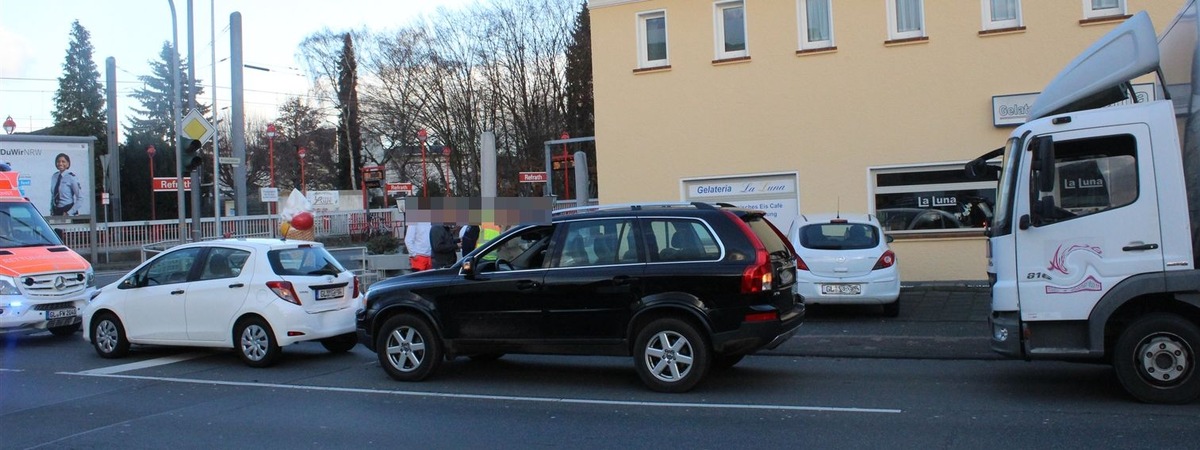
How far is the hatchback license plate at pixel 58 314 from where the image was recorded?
13.0m

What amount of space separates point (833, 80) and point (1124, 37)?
10428 mm

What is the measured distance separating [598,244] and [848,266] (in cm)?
534

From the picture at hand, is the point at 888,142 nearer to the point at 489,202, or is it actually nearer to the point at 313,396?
the point at 489,202

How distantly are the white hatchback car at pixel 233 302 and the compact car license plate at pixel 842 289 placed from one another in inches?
243

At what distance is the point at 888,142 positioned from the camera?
57.3ft

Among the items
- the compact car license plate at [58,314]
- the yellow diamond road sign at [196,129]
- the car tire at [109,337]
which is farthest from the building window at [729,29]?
the compact car license plate at [58,314]

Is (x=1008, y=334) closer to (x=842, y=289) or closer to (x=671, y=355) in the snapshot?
(x=671, y=355)

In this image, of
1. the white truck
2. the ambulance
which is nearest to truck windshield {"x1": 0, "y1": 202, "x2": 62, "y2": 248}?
the ambulance

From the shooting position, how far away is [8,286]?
1270 centimetres

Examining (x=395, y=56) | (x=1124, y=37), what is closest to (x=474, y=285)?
(x=1124, y=37)

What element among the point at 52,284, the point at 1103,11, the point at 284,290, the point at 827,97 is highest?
the point at 1103,11

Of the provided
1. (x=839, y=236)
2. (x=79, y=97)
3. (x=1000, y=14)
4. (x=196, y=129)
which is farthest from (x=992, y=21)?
(x=79, y=97)

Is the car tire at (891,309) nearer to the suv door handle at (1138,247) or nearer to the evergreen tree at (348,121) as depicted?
the suv door handle at (1138,247)

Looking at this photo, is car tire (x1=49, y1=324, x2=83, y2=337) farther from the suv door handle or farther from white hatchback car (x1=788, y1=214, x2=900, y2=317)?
the suv door handle
